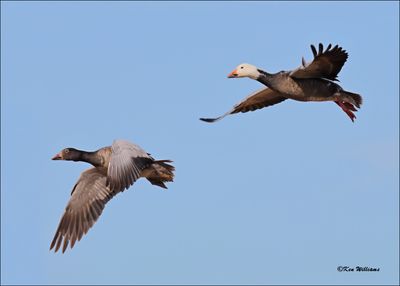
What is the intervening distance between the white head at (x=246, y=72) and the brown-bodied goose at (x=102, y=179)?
161cm

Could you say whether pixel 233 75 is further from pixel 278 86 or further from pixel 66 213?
pixel 66 213

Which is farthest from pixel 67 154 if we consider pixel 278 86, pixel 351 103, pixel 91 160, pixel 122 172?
pixel 351 103

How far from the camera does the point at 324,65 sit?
13.5 meters

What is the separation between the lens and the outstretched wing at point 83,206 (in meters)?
13.6

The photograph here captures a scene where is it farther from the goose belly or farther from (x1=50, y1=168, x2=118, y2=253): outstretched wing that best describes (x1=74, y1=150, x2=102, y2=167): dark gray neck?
the goose belly

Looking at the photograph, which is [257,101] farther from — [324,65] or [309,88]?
[324,65]

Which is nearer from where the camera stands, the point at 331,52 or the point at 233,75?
the point at 331,52

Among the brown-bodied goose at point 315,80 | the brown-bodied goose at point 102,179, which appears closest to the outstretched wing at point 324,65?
the brown-bodied goose at point 315,80

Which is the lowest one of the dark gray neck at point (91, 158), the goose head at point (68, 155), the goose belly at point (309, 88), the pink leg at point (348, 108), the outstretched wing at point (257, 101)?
the dark gray neck at point (91, 158)

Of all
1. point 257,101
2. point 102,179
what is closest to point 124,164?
point 102,179

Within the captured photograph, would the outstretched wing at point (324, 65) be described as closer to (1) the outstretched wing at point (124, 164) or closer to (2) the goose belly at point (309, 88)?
(2) the goose belly at point (309, 88)

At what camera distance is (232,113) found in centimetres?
1537

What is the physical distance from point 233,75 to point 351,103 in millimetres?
1773

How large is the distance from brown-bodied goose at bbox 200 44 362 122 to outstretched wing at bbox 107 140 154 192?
204cm
